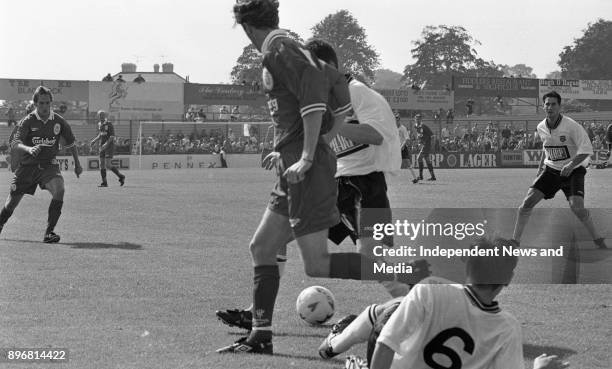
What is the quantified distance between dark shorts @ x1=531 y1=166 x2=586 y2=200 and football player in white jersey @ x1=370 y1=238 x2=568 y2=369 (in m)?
8.58

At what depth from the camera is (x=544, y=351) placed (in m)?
6.33

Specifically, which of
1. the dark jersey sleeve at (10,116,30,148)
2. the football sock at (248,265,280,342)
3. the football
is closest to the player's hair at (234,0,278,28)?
the football sock at (248,265,280,342)

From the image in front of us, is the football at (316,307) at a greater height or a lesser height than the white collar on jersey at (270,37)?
lesser

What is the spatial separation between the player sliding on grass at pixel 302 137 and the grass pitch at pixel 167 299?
0.67 m

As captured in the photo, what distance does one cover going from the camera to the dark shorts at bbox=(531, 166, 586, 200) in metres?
12.6

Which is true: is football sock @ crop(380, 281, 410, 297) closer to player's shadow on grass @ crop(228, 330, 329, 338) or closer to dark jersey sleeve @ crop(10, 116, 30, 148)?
player's shadow on grass @ crop(228, 330, 329, 338)

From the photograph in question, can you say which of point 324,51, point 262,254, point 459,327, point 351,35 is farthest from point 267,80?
point 351,35

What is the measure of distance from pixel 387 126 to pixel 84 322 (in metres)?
2.63

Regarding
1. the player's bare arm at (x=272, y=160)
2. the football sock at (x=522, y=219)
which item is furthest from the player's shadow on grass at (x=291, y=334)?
the football sock at (x=522, y=219)

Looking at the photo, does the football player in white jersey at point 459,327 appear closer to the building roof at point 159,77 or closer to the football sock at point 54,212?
the football sock at point 54,212

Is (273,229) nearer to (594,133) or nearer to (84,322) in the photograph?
(84,322)

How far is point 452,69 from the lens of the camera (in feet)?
317

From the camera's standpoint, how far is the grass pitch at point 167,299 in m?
6.26

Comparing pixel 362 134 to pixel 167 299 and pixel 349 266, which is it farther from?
pixel 167 299
